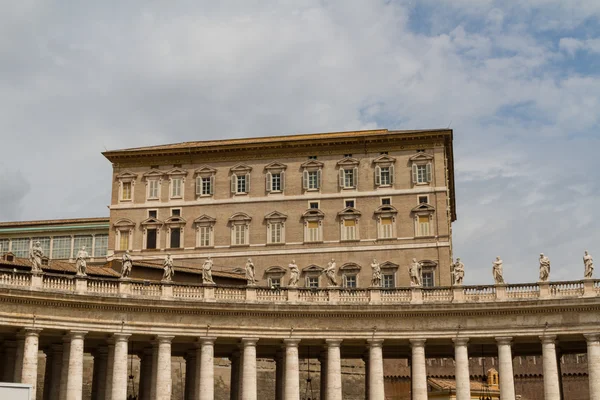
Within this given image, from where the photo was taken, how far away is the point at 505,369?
5756 cm

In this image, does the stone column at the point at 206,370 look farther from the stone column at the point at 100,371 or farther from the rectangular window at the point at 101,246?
the rectangular window at the point at 101,246

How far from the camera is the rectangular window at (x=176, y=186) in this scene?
326 ft

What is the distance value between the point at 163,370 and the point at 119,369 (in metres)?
2.69

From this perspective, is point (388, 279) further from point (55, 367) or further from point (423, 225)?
point (55, 367)

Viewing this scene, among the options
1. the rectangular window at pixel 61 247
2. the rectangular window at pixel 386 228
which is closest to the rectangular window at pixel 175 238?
the rectangular window at pixel 386 228

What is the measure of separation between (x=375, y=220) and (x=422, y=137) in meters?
9.87

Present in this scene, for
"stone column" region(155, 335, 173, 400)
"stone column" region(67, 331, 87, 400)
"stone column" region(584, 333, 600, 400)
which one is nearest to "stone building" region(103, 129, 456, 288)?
"stone column" region(584, 333, 600, 400)

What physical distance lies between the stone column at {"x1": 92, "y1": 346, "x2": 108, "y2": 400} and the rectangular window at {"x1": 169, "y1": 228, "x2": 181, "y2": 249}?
35634mm

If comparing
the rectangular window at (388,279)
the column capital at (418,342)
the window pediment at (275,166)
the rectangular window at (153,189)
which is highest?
the window pediment at (275,166)

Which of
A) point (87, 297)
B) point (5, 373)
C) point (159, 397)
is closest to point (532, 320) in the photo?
point (159, 397)

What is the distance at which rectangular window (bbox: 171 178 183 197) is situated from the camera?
326ft

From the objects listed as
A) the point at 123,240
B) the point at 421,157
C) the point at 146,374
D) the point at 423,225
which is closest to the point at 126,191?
the point at 123,240

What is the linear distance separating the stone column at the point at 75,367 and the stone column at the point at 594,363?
1205 inches

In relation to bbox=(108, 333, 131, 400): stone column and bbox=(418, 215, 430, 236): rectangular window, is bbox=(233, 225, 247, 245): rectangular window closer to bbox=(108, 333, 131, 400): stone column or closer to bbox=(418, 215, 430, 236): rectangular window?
bbox=(418, 215, 430, 236): rectangular window
